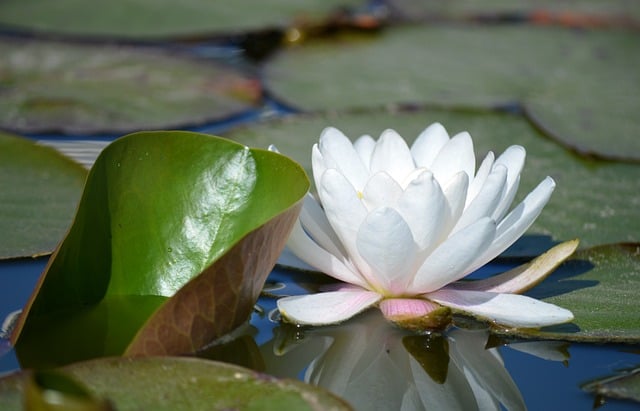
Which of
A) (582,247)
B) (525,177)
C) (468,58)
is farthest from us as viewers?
(468,58)

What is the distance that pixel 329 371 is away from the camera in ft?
5.06

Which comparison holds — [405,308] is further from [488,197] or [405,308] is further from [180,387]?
[180,387]

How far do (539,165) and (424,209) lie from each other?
106 cm

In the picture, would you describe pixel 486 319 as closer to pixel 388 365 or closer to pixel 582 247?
pixel 388 365

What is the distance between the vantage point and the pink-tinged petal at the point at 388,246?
151 centimetres

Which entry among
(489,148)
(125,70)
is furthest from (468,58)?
(125,70)

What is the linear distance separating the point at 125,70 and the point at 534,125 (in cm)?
152

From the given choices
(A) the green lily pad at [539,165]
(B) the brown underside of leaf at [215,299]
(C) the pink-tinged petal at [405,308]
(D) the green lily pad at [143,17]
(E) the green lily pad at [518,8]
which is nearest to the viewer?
(B) the brown underside of leaf at [215,299]

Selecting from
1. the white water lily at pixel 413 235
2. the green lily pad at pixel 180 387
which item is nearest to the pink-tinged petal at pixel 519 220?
the white water lily at pixel 413 235

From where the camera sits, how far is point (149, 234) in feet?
5.32

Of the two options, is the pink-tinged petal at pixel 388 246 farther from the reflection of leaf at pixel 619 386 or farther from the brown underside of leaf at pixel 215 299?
the reflection of leaf at pixel 619 386

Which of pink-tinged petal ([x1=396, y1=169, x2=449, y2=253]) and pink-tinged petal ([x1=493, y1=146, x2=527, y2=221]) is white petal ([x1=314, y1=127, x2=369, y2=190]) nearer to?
pink-tinged petal ([x1=396, y1=169, x2=449, y2=253])

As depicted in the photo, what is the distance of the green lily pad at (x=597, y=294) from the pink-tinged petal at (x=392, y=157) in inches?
15.2

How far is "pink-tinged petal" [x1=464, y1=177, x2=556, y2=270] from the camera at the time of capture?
1.66m
